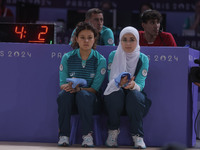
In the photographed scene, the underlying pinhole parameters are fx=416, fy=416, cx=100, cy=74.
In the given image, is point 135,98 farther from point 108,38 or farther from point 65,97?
point 108,38

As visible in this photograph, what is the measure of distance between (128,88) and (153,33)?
1071mm

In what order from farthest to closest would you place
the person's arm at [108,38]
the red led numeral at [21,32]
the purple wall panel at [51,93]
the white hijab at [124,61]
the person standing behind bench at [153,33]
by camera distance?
the red led numeral at [21,32]
the person's arm at [108,38]
the person standing behind bench at [153,33]
the purple wall panel at [51,93]
the white hijab at [124,61]

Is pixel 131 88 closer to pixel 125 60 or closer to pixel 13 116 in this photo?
pixel 125 60

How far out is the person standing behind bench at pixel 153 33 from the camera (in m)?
4.61

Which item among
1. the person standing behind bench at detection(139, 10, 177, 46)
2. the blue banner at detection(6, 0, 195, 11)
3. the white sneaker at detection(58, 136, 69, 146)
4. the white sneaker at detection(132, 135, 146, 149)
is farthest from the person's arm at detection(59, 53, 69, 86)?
the blue banner at detection(6, 0, 195, 11)

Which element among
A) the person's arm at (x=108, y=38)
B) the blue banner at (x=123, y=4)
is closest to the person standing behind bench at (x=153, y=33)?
the person's arm at (x=108, y=38)

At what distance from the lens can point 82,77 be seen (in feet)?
13.0

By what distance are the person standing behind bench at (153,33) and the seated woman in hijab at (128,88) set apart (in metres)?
0.68

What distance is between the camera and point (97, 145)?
13.1ft

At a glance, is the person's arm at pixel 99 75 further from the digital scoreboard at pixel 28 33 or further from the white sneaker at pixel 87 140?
the digital scoreboard at pixel 28 33

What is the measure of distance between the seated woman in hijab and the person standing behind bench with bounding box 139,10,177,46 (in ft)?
2.22

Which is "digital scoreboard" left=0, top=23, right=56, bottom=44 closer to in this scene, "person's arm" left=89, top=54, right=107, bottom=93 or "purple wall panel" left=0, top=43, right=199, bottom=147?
"purple wall panel" left=0, top=43, right=199, bottom=147

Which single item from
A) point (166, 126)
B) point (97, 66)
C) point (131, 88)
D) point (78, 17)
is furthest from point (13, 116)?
point (78, 17)

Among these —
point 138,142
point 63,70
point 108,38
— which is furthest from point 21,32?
point 138,142
